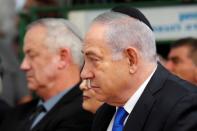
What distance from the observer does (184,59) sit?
582cm

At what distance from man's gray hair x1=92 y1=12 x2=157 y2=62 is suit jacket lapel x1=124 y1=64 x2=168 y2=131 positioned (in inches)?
5.0

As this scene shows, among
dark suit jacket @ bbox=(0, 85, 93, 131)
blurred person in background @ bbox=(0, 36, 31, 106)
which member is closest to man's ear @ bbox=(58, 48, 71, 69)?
dark suit jacket @ bbox=(0, 85, 93, 131)

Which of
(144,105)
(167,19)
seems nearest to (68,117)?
(144,105)

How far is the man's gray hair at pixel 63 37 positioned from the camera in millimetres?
5176

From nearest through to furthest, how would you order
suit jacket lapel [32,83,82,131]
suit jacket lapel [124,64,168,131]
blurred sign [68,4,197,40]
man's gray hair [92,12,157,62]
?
suit jacket lapel [124,64,168,131]
man's gray hair [92,12,157,62]
suit jacket lapel [32,83,82,131]
blurred sign [68,4,197,40]

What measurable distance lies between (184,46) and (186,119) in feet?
8.51

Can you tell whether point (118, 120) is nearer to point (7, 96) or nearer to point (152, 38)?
point (152, 38)

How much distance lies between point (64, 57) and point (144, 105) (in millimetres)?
1829

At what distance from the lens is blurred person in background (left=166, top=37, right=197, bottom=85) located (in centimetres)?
571

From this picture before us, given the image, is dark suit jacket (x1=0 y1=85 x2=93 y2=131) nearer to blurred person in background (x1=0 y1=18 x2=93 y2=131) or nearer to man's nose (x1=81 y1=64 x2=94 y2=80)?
blurred person in background (x1=0 y1=18 x2=93 y2=131)

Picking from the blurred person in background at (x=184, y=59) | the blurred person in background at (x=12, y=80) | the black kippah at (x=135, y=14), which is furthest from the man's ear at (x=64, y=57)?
the blurred person in background at (x=12, y=80)

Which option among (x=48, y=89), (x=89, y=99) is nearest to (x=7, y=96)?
(x=48, y=89)

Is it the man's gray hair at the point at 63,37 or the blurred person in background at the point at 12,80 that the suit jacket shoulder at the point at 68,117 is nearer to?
the man's gray hair at the point at 63,37

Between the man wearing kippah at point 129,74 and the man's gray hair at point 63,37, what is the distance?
1502 millimetres
